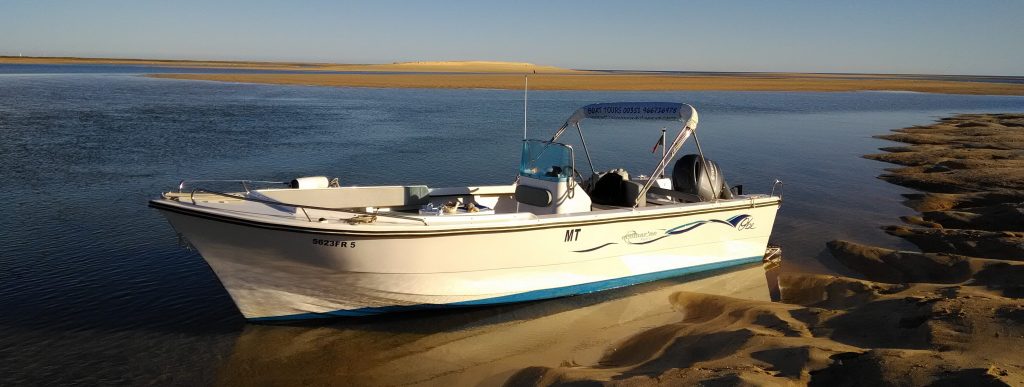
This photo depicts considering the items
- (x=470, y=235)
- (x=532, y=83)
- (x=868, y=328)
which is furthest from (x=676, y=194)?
(x=532, y=83)

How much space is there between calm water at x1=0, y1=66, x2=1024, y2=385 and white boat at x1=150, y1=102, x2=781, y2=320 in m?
0.38

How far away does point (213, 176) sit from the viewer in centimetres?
1480

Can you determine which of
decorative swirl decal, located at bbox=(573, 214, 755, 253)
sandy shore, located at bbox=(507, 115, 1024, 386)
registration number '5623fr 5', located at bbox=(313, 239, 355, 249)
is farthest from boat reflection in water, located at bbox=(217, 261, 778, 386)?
registration number '5623fr 5', located at bbox=(313, 239, 355, 249)

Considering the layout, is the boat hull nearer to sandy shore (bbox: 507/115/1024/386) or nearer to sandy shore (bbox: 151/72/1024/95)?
sandy shore (bbox: 507/115/1024/386)

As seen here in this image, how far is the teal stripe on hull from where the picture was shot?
25.3 feet

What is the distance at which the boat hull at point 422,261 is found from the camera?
278 inches

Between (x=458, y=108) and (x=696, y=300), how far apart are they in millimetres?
29092

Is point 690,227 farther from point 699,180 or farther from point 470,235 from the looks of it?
point 470,235

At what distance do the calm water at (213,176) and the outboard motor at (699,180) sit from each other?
163 centimetres

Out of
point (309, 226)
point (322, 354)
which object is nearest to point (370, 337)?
point (322, 354)

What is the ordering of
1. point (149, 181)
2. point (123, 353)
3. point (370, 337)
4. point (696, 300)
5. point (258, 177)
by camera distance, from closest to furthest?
point (123, 353) < point (370, 337) < point (696, 300) < point (149, 181) < point (258, 177)

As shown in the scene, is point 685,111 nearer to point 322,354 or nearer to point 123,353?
point 322,354

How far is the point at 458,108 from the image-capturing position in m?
36.8

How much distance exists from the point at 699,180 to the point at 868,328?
3860 mm
